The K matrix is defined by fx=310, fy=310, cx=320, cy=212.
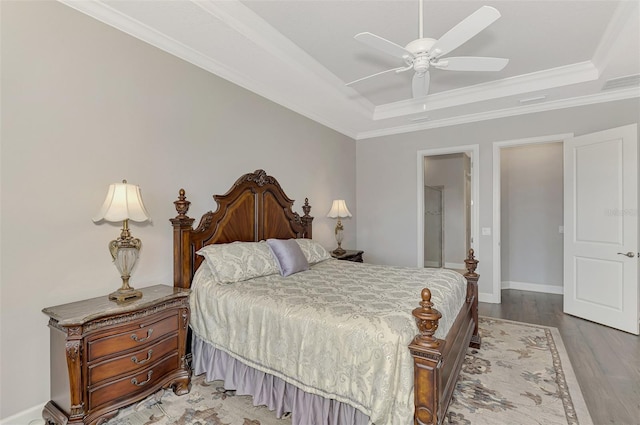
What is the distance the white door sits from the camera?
3.52m

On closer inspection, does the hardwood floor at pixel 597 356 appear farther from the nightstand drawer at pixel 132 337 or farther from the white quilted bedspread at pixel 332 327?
the nightstand drawer at pixel 132 337

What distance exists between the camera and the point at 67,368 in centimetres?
178

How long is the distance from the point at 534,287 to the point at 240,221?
5292mm

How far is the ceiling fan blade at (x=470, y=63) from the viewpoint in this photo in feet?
7.16

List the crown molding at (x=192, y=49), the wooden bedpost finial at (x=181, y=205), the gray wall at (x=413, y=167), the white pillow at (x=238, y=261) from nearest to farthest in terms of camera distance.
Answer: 1. the crown molding at (x=192, y=49)
2. the white pillow at (x=238, y=261)
3. the wooden bedpost finial at (x=181, y=205)
4. the gray wall at (x=413, y=167)

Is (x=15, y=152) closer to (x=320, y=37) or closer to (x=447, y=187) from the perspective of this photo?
(x=320, y=37)

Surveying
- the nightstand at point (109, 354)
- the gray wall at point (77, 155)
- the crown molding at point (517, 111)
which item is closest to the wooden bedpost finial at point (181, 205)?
the gray wall at point (77, 155)

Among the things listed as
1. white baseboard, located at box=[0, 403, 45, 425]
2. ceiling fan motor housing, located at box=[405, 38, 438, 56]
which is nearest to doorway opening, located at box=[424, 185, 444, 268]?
ceiling fan motor housing, located at box=[405, 38, 438, 56]

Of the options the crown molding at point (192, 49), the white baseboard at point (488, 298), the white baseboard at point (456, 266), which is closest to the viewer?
the crown molding at point (192, 49)

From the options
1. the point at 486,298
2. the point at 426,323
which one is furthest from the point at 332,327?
the point at 486,298

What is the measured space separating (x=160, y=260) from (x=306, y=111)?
2.84m

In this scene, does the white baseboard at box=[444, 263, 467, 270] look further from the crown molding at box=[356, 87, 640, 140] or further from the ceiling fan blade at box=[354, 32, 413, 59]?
the ceiling fan blade at box=[354, 32, 413, 59]

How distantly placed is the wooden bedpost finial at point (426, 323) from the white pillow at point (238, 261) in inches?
61.8

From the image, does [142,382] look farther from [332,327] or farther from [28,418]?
[332,327]
